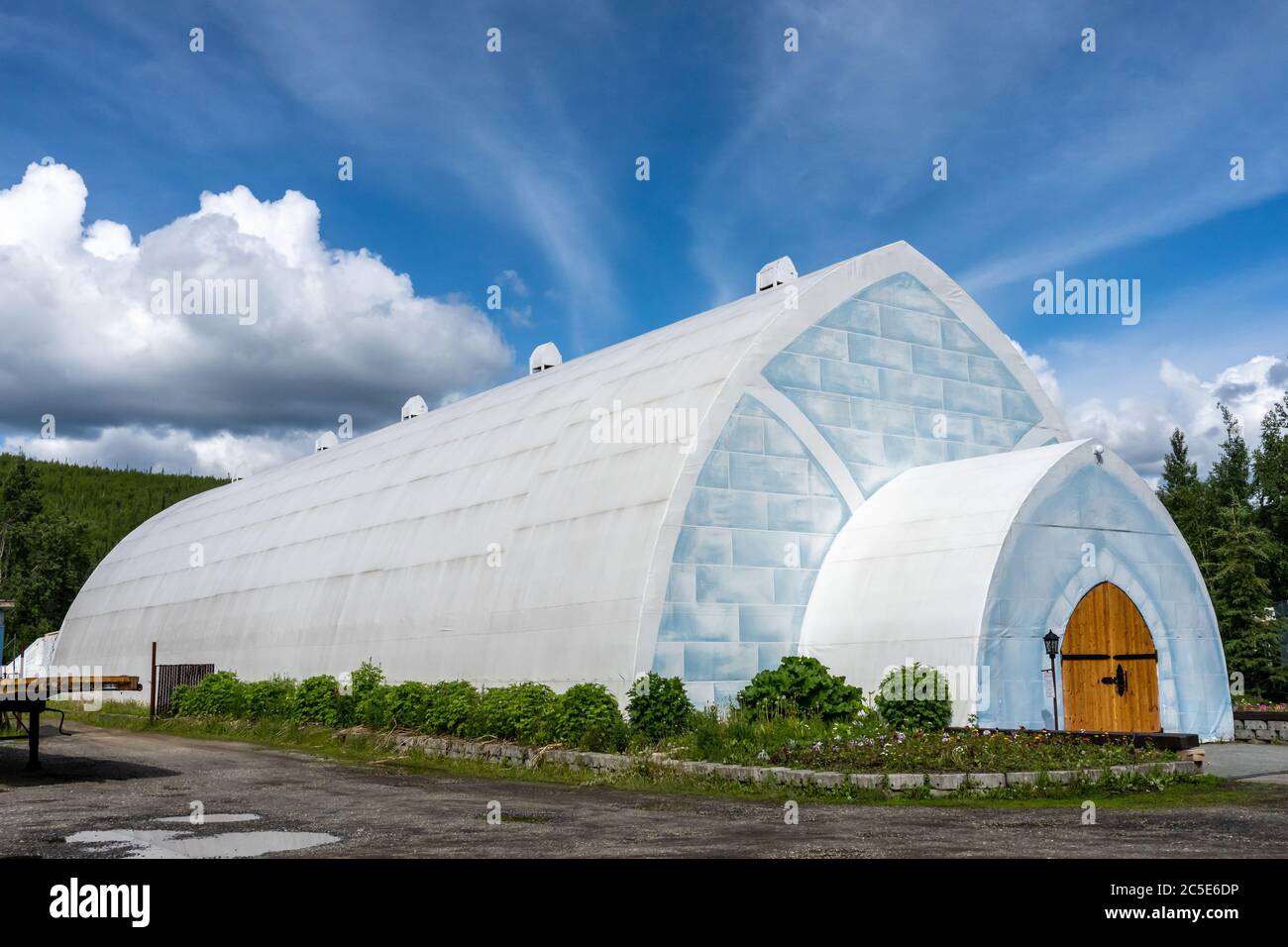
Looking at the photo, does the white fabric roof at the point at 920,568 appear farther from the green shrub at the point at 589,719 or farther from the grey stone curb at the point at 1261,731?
the grey stone curb at the point at 1261,731

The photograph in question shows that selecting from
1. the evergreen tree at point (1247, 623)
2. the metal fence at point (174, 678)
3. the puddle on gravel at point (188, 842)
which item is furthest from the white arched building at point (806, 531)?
the evergreen tree at point (1247, 623)

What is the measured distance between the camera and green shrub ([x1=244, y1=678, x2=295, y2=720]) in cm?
3259

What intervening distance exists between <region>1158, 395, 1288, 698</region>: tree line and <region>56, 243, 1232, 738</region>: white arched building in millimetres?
14321

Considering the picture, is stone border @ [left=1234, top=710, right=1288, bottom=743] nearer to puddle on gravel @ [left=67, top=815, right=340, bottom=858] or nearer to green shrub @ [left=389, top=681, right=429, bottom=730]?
green shrub @ [left=389, top=681, right=429, bottom=730]

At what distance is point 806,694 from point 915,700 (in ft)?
7.05

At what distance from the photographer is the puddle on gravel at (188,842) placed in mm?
11242

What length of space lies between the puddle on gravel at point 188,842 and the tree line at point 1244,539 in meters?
32.0

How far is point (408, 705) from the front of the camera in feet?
87.8

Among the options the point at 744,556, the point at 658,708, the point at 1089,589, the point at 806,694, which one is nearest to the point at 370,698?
the point at 658,708

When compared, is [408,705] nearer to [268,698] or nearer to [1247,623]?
[268,698]

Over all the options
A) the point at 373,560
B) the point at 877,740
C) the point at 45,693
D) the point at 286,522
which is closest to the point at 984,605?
the point at 877,740

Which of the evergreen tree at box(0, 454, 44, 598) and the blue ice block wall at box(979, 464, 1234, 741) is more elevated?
the evergreen tree at box(0, 454, 44, 598)

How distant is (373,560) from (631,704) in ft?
47.5

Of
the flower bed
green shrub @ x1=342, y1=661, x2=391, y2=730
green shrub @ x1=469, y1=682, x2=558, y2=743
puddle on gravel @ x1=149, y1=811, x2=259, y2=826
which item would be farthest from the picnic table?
the flower bed
